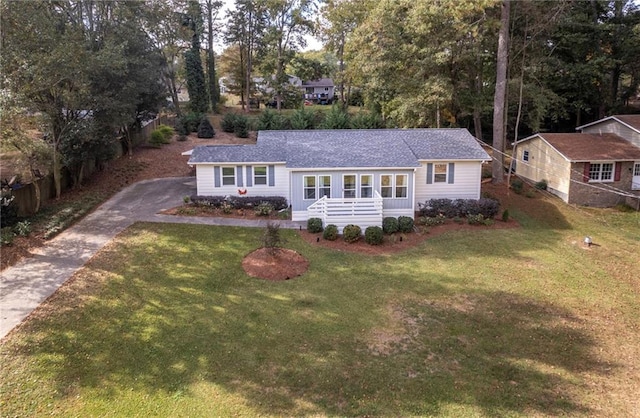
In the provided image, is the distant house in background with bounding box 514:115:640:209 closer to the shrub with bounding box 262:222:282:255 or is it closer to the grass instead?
the grass

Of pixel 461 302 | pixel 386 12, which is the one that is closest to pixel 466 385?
pixel 461 302

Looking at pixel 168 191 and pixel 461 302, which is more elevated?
pixel 168 191

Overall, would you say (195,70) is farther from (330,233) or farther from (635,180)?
(635,180)

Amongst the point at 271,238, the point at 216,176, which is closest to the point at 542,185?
the point at 271,238

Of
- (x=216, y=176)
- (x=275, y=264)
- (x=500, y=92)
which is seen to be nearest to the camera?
(x=275, y=264)

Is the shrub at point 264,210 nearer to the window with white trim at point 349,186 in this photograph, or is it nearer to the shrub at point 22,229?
the window with white trim at point 349,186

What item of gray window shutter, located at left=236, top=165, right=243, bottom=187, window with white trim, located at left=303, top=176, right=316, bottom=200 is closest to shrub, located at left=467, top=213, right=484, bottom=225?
window with white trim, located at left=303, top=176, right=316, bottom=200

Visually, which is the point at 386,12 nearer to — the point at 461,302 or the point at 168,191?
the point at 168,191

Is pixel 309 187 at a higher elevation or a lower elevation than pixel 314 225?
higher
